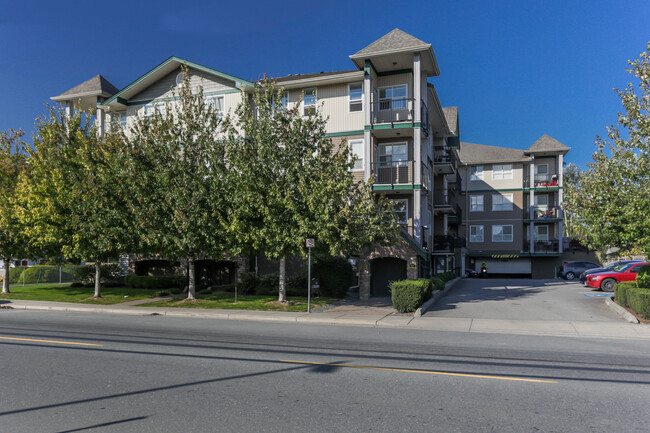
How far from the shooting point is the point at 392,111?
25.4 m

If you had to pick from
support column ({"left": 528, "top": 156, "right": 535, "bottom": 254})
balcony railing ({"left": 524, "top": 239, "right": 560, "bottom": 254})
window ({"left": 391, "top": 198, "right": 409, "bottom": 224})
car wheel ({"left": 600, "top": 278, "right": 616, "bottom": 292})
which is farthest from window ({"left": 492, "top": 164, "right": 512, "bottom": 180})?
window ({"left": 391, "top": 198, "right": 409, "bottom": 224})

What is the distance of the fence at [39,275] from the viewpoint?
119ft

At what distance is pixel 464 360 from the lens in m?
9.21

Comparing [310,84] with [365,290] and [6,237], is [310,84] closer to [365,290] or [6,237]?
[365,290]

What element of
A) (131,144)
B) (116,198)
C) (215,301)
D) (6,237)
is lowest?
(215,301)

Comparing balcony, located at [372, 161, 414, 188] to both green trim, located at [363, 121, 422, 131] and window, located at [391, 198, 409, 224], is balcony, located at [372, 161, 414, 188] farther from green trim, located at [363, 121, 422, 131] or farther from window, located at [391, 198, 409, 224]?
green trim, located at [363, 121, 422, 131]

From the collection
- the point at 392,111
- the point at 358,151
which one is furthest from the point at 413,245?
the point at 392,111

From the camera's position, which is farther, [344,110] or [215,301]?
[344,110]

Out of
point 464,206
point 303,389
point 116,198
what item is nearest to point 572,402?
point 303,389

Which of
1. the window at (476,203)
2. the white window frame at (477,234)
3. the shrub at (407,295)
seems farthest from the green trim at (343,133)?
the white window frame at (477,234)

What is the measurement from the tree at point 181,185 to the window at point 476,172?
33.3m

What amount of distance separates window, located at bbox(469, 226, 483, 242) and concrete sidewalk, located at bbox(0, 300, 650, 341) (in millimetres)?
31406

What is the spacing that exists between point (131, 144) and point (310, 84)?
9905mm

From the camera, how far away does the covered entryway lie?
24672 mm
